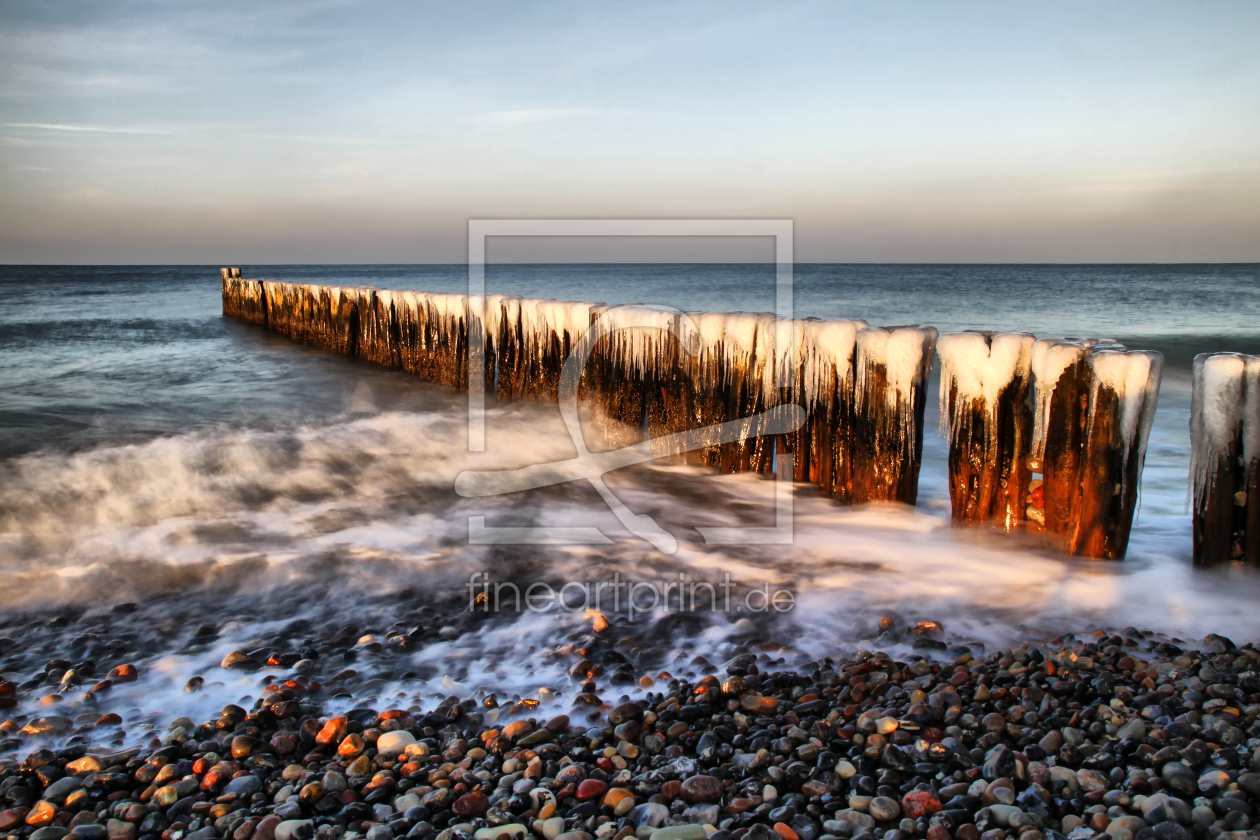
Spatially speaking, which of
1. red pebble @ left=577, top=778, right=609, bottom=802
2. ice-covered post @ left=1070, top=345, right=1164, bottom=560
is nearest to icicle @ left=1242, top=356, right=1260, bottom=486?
ice-covered post @ left=1070, top=345, right=1164, bottom=560

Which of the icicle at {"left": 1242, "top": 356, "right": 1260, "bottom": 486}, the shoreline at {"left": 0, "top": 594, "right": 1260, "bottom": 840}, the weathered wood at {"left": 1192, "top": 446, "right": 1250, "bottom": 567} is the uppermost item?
the icicle at {"left": 1242, "top": 356, "right": 1260, "bottom": 486}

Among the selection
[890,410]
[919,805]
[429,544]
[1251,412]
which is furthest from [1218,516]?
[429,544]

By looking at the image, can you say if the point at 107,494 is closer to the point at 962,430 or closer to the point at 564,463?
the point at 564,463

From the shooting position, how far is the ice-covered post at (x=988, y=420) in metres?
3.89

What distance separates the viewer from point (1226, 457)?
3475 millimetres

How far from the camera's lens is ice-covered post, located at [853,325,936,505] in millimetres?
4195

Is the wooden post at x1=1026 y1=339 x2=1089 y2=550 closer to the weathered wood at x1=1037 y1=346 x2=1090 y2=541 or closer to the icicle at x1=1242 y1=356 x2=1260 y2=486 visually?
the weathered wood at x1=1037 y1=346 x2=1090 y2=541

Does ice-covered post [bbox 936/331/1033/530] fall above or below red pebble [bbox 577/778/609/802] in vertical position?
above

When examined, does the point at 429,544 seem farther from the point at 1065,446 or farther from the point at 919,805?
the point at 1065,446

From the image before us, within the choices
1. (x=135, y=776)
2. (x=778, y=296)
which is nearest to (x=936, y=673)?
(x=135, y=776)

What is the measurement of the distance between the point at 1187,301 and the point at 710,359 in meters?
26.4

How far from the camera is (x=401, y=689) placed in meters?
2.91

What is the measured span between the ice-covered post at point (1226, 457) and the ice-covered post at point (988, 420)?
0.70 m

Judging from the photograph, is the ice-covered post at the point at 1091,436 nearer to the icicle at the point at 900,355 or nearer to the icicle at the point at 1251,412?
the icicle at the point at 1251,412
